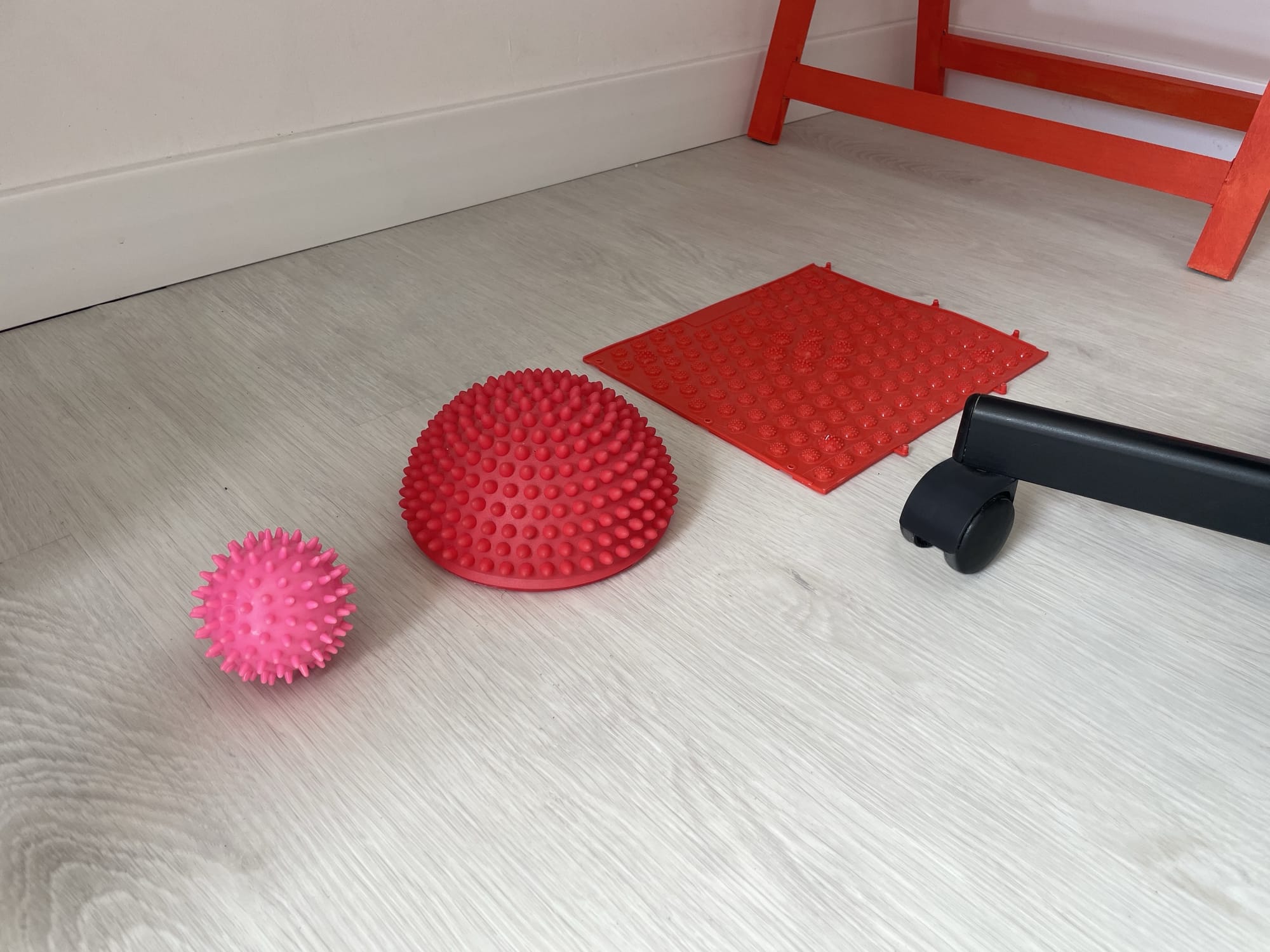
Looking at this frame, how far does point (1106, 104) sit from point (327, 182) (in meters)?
1.77

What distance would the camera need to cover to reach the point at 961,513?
35.7 inches

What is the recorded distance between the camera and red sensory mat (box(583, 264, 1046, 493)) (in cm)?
115

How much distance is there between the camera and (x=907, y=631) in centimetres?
89

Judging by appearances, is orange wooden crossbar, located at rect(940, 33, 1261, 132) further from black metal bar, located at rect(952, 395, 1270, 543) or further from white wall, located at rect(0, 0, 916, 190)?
black metal bar, located at rect(952, 395, 1270, 543)

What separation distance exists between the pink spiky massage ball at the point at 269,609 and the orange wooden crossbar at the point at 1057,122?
1463 millimetres

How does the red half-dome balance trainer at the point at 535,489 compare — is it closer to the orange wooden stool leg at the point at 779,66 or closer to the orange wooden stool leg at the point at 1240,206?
the orange wooden stool leg at the point at 1240,206

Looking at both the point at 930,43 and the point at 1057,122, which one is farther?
the point at 930,43

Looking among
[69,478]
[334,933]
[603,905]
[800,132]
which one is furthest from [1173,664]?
[800,132]

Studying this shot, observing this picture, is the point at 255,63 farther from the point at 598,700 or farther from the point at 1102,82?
the point at 1102,82

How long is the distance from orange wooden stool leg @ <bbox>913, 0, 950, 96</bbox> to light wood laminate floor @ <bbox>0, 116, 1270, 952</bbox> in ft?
4.18

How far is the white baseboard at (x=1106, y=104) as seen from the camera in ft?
6.91

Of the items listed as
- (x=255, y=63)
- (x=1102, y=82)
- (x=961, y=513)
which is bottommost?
(x=961, y=513)

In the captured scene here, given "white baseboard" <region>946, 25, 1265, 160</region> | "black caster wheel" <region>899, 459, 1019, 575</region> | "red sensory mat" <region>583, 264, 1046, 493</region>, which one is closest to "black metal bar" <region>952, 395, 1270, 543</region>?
"black caster wheel" <region>899, 459, 1019, 575</region>

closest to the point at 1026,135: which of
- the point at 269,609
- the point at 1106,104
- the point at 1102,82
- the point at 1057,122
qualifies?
the point at 1057,122
